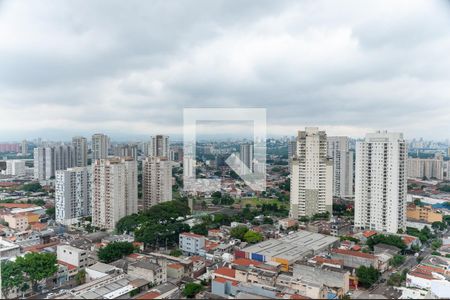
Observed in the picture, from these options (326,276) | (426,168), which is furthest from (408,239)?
(426,168)

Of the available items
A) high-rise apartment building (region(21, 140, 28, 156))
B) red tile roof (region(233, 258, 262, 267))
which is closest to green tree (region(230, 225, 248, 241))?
red tile roof (region(233, 258, 262, 267))

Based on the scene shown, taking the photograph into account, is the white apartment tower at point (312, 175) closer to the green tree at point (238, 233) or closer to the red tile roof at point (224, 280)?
the green tree at point (238, 233)

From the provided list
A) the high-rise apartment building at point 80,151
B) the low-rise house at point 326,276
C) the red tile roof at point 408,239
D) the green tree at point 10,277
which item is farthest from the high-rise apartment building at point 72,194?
the red tile roof at point 408,239

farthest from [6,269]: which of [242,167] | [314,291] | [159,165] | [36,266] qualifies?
[242,167]

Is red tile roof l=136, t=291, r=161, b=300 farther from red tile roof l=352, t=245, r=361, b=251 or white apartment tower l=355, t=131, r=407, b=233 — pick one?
white apartment tower l=355, t=131, r=407, b=233

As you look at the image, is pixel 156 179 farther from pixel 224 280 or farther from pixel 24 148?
pixel 24 148

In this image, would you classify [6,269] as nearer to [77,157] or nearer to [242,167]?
[242,167]
